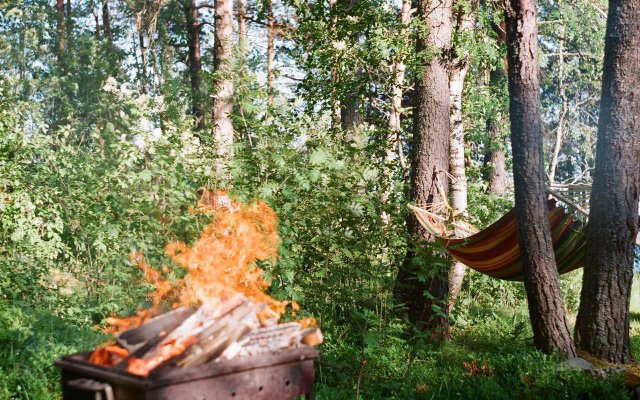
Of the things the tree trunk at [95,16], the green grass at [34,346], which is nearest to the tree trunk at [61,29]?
the tree trunk at [95,16]

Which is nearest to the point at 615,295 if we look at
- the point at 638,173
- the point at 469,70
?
the point at 638,173

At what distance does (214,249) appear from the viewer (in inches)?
165

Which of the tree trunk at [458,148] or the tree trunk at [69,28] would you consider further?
the tree trunk at [69,28]

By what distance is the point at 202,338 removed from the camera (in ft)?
9.57

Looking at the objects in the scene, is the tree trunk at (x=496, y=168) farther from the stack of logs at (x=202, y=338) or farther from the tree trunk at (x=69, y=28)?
the tree trunk at (x=69, y=28)

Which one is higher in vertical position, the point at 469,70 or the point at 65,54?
the point at 65,54

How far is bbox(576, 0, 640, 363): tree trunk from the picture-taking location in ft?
16.6

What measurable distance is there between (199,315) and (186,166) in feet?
8.37

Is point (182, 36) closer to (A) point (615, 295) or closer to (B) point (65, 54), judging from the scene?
(B) point (65, 54)

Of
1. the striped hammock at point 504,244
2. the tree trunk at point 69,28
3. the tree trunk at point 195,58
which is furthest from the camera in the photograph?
the tree trunk at point 69,28

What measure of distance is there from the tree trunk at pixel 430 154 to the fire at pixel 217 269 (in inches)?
66.3

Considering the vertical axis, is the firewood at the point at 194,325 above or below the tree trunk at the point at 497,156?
below

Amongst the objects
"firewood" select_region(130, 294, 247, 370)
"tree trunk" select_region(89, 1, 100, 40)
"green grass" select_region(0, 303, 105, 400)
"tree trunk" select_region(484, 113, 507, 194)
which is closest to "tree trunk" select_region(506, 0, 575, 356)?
"firewood" select_region(130, 294, 247, 370)

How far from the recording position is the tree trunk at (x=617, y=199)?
506 cm
